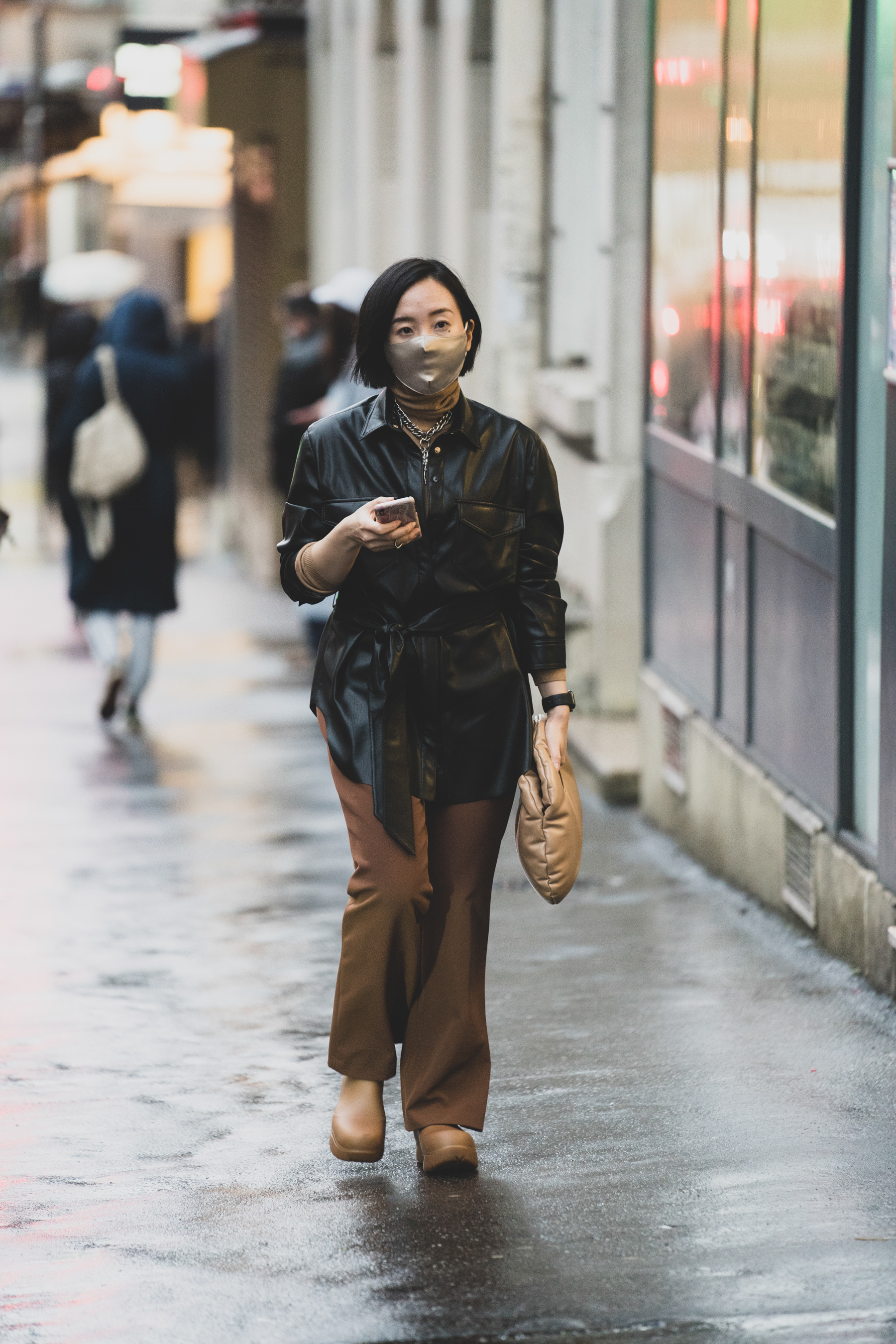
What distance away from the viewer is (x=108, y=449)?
1077 centimetres

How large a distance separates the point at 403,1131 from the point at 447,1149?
0.37 metres

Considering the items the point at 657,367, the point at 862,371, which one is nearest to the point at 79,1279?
the point at 862,371

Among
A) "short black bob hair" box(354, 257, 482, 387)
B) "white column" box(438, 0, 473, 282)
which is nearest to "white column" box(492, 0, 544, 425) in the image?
"white column" box(438, 0, 473, 282)

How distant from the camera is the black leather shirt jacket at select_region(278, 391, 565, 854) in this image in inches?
182

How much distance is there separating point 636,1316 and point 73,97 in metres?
33.8

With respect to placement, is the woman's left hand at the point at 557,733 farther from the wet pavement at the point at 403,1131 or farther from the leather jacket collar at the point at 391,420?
the wet pavement at the point at 403,1131

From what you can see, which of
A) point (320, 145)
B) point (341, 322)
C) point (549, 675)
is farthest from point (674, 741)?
point (320, 145)

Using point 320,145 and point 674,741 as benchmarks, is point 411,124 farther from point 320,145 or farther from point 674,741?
point 674,741

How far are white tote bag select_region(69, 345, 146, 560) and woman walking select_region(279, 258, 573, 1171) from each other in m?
6.13

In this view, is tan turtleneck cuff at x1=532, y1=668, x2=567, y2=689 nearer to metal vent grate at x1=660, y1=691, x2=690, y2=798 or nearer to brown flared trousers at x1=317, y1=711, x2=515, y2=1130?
brown flared trousers at x1=317, y1=711, x2=515, y2=1130

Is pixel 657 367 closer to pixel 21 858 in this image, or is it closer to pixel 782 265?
pixel 782 265

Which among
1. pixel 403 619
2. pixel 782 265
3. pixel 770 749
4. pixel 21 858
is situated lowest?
pixel 21 858

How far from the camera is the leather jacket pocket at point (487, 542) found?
462cm

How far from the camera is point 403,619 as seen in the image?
15.3 feet
